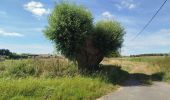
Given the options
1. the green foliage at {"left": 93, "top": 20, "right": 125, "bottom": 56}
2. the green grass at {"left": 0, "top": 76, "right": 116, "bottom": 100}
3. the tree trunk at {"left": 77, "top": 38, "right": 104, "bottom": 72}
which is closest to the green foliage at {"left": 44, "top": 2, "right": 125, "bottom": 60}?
the tree trunk at {"left": 77, "top": 38, "right": 104, "bottom": 72}

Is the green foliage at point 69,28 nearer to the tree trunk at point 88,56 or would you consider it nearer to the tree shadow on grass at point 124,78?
the tree trunk at point 88,56

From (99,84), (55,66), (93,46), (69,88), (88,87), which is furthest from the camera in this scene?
(93,46)

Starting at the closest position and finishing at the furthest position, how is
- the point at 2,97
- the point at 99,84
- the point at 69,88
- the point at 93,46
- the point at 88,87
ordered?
1. the point at 2,97
2. the point at 69,88
3. the point at 88,87
4. the point at 99,84
5. the point at 93,46

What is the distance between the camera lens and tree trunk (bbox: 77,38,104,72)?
31.4 m

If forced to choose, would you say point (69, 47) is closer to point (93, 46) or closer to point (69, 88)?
point (93, 46)

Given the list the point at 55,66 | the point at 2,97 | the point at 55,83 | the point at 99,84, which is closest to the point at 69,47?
the point at 55,66

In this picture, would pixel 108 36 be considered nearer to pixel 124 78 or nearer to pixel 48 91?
pixel 124 78

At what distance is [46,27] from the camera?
97.8 feet

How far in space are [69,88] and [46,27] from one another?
47.1ft

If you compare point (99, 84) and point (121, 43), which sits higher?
point (121, 43)

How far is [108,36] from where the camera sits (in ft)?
108

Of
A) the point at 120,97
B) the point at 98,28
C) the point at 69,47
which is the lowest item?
the point at 120,97

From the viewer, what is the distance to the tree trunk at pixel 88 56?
3138 centimetres

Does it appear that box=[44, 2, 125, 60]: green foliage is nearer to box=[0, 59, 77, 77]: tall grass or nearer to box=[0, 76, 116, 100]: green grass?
box=[0, 59, 77, 77]: tall grass
